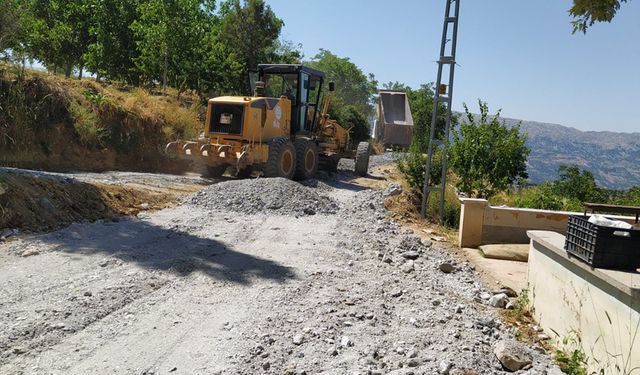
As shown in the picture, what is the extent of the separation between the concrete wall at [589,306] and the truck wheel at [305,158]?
30.5 feet

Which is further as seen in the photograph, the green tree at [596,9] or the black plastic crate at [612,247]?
the green tree at [596,9]

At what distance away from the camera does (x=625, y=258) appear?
386 cm

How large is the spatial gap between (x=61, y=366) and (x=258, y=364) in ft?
4.22

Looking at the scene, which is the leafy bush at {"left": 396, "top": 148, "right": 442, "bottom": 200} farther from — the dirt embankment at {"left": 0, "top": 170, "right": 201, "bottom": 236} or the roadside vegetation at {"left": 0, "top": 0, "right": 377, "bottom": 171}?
the roadside vegetation at {"left": 0, "top": 0, "right": 377, "bottom": 171}

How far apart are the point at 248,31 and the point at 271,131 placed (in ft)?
45.3

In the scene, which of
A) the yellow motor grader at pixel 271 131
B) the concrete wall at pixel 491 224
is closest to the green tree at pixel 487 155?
the concrete wall at pixel 491 224

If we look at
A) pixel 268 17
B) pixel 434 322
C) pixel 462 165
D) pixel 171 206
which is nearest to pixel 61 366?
pixel 434 322

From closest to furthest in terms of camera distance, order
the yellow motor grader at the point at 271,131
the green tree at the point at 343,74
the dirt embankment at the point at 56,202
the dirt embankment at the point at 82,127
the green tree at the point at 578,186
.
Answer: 1. the dirt embankment at the point at 56,202
2. the green tree at the point at 578,186
3. the dirt embankment at the point at 82,127
4. the yellow motor grader at the point at 271,131
5. the green tree at the point at 343,74

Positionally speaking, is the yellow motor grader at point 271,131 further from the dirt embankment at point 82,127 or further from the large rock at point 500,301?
the large rock at point 500,301

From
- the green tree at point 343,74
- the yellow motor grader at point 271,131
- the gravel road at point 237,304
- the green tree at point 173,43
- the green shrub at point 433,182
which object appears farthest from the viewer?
the green tree at point 343,74

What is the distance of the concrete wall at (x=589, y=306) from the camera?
11.4ft

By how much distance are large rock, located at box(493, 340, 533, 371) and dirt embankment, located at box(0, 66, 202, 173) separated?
11799mm

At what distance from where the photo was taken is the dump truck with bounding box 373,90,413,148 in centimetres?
3744

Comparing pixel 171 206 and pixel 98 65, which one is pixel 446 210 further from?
pixel 98 65
